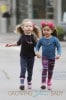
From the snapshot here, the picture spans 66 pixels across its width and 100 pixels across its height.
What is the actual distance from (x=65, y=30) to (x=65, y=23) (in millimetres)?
1265

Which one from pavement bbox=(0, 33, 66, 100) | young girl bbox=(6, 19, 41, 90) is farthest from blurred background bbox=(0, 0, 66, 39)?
young girl bbox=(6, 19, 41, 90)

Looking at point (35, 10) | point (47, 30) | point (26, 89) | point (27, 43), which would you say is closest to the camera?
point (47, 30)

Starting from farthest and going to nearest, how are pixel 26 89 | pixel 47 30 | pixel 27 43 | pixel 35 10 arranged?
pixel 35 10
pixel 26 89
pixel 27 43
pixel 47 30

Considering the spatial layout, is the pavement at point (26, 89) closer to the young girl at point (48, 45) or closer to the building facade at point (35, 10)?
the young girl at point (48, 45)

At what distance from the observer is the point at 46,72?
29.8ft

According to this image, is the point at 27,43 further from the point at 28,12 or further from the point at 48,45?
the point at 28,12

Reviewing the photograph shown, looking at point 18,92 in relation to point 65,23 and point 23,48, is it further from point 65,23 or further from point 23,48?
point 65,23

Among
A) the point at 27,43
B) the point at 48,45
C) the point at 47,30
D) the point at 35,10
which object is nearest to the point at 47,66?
the point at 48,45

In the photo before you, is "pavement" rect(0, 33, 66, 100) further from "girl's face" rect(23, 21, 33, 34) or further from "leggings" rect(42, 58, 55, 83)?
"girl's face" rect(23, 21, 33, 34)

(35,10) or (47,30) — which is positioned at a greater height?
(47,30)

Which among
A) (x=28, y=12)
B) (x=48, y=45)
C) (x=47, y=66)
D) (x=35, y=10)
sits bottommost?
(x=28, y=12)

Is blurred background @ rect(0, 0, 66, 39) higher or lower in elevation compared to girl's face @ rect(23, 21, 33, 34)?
lower

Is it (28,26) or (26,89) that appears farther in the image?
(26,89)

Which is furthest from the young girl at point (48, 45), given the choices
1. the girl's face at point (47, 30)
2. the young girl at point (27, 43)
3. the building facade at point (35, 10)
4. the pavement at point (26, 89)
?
the building facade at point (35, 10)
